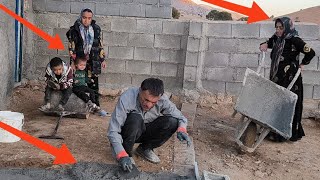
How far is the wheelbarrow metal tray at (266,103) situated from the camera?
4520 mm

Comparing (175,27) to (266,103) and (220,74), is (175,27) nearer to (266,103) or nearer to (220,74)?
(220,74)

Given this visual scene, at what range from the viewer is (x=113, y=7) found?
6.88m

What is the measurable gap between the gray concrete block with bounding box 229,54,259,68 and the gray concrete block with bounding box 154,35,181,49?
960 mm

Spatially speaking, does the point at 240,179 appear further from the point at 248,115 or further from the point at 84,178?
the point at 84,178

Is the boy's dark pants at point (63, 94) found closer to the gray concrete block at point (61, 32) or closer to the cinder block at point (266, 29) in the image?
the gray concrete block at point (61, 32)

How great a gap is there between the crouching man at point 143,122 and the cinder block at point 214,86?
2954 millimetres

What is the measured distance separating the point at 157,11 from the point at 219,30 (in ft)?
3.73

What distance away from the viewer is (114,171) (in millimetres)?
3520

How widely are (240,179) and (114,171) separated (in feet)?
4.42

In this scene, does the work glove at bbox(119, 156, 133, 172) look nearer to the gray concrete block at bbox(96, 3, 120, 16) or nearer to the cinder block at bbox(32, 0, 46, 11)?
the gray concrete block at bbox(96, 3, 120, 16)

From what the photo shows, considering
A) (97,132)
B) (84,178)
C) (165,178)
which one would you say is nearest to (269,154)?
(165,178)

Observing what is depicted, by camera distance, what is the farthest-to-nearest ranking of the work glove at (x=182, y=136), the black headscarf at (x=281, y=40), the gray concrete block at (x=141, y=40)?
the gray concrete block at (x=141, y=40) → the black headscarf at (x=281, y=40) → the work glove at (x=182, y=136)

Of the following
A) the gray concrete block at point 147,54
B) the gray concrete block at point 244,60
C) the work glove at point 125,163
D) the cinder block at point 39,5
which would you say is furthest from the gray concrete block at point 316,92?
the cinder block at point 39,5

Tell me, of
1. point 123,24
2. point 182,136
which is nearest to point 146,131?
point 182,136
